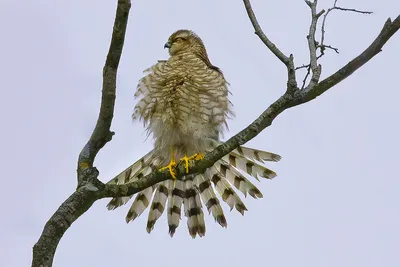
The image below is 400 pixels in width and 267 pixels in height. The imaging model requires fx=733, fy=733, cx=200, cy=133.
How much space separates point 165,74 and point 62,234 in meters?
2.68

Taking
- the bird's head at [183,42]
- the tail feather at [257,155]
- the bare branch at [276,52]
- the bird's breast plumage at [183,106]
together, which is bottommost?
the bare branch at [276,52]

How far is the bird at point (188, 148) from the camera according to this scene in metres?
6.05

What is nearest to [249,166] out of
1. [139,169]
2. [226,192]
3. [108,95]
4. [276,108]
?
[226,192]

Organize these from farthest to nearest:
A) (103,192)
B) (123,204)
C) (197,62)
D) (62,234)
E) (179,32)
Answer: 1. (179,32)
2. (197,62)
3. (123,204)
4. (103,192)
5. (62,234)

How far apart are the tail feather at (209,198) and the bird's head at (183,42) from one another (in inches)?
54.7

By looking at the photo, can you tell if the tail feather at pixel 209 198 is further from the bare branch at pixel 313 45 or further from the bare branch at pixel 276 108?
the bare branch at pixel 313 45

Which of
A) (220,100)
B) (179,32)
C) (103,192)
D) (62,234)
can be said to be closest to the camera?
(62,234)

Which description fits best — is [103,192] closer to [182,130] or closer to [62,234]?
[62,234]

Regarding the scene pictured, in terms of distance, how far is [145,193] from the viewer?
620 cm

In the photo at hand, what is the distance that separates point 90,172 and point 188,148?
7.20 feet

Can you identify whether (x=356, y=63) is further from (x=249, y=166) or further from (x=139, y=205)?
(x=139, y=205)

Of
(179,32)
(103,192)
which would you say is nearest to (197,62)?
(179,32)

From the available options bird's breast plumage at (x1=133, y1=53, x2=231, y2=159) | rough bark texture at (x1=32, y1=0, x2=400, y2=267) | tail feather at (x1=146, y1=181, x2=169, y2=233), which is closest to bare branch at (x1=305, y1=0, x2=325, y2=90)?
rough bark texture at (x1=32, y1=0, x2=400, y2=267)

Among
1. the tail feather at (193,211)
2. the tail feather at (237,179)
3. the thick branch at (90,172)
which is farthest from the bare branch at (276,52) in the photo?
the tail feather at (193,211)
